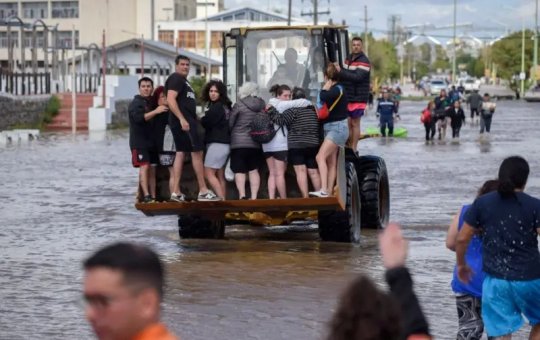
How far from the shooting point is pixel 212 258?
14398 mm

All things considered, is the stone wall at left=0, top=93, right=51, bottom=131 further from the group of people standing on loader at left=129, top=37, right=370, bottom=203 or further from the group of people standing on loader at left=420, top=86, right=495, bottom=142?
the group of people standing on loader at left=129, top=37, right=370, bottom=203

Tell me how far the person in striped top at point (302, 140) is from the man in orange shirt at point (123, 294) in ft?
35.0

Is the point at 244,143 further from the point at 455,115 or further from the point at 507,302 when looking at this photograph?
the point at 455,115

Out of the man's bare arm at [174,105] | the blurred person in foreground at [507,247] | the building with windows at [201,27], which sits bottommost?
the blurred person in foreground at [507,247]

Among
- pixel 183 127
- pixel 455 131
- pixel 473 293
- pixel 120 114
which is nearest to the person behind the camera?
pixel 473 293

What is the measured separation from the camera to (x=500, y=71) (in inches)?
5448

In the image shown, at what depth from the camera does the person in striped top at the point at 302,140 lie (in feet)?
47.8

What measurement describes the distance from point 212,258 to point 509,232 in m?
6.81

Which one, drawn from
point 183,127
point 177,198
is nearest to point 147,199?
point 177,198

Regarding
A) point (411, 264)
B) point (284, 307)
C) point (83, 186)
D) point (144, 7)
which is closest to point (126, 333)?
point (284, 307)

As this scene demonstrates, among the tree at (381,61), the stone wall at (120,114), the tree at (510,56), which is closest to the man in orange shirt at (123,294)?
the stone wall at (120,114)

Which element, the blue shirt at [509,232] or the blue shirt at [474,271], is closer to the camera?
the blue shirt at [509,232]

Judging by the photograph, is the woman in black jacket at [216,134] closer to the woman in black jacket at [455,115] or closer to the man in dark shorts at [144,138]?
the man in dark shorts at [144,138]

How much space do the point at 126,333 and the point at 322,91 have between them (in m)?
11.2
